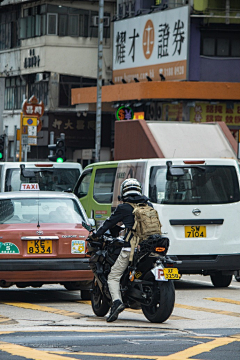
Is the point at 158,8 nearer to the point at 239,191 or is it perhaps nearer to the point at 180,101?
the point at 180,101

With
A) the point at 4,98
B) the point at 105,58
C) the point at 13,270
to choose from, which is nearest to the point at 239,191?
the point at 13,270

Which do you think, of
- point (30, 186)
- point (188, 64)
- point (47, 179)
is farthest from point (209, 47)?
point (30, 186)

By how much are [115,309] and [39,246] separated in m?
2.15

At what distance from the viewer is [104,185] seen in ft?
56.9

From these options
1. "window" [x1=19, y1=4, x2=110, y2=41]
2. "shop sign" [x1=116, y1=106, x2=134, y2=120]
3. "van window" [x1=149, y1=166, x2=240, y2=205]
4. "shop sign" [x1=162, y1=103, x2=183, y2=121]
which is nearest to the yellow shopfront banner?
"shop sign" [x1=162, y1=103, x2=183, y2=121]

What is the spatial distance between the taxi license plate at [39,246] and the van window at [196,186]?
2749 mm

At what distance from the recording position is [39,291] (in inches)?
557

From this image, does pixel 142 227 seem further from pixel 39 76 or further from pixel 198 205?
pixel 39 76

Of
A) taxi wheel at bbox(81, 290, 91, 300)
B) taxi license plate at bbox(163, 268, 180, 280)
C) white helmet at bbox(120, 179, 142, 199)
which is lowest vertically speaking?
taxi wheel at bbox(81, 290, 91, 300)

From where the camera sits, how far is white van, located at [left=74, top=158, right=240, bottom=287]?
14.4 meters

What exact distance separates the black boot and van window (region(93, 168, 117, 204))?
6583mm

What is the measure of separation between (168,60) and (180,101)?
Answer: 189cm

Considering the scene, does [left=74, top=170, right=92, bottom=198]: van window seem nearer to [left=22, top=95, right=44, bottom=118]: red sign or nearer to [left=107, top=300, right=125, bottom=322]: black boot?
[left=107, top=300, right=125, bottom=322]: black boot

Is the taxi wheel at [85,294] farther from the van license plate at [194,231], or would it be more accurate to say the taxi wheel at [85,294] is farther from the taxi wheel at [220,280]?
the taxi wheel at [220,280]
